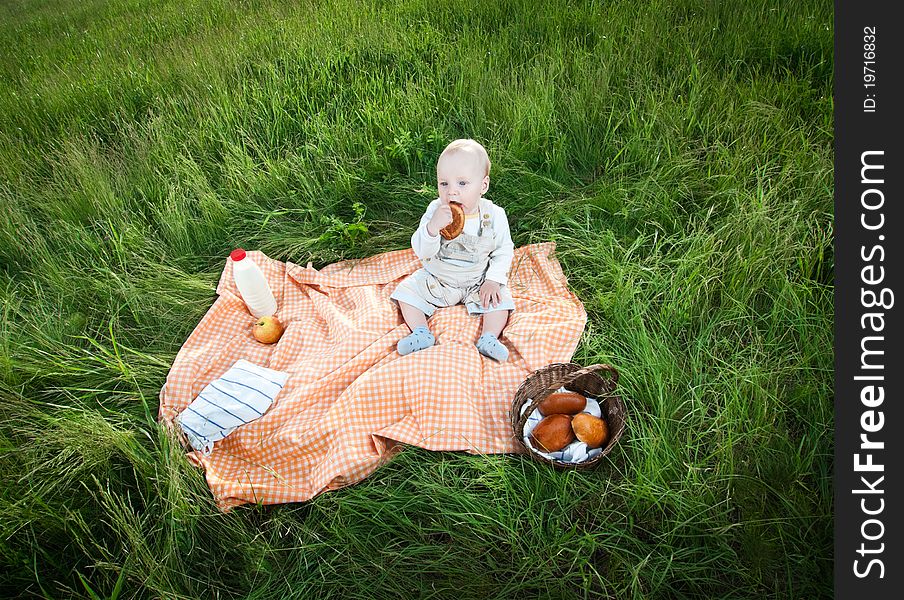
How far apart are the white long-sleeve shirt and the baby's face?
0.44 feet

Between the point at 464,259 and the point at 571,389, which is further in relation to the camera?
the point at 464,259

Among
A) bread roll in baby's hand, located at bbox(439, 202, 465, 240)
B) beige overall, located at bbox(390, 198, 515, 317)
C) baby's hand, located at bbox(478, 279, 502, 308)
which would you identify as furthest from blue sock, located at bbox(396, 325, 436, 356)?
bread roll in baby's hand, located at bbox(439, 202, 465, 240)

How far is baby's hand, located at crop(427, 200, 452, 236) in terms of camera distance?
8.37ft

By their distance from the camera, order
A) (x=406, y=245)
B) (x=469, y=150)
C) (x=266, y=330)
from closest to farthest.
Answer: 1. (x=469, y=150)
2. (x=266, y=330)
3. (x=406, y=245)

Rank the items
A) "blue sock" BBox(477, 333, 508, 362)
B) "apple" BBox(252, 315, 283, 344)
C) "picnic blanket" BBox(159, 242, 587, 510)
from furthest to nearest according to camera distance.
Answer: "apple" BBox(252, 315, 283, 344) → "blue sock" BBox(477, 333, 508, 362) → "picnic blanket" BBox(159, 242, 587, 510)

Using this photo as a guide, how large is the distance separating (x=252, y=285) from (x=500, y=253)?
117 cm

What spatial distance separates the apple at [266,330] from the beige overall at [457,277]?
59cm

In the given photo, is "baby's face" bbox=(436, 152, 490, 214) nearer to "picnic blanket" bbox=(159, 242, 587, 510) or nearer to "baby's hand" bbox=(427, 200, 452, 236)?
"baby's hand" bbox=(427, 200, 452, 236)

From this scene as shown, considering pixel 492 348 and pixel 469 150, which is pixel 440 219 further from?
pixel 492 348

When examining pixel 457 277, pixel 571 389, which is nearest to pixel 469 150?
pixel 457 277

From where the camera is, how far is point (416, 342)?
8.77 ft

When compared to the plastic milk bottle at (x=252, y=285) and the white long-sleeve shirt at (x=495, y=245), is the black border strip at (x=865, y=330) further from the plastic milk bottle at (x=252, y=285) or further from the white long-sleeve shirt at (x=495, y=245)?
the plastic milk bottle at (x=252, y=285)

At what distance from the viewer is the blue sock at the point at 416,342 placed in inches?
105

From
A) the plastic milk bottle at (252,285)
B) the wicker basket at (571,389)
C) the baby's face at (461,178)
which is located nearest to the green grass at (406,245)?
the wicker basket at (571,389)
